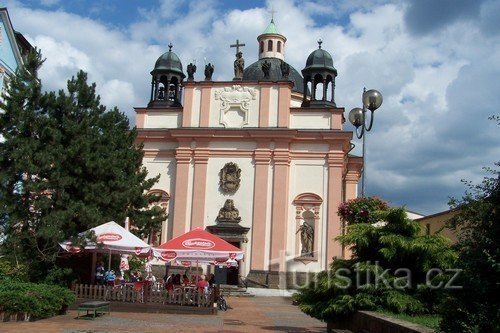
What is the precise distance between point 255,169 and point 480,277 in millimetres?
30814

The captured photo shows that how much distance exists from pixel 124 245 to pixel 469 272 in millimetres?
15151

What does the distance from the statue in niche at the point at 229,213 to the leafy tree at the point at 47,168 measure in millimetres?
15316

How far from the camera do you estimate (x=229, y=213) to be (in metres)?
36.7

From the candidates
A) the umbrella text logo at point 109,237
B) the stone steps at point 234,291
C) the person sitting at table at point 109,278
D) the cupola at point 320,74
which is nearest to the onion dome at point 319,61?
the cupola at point 320,74

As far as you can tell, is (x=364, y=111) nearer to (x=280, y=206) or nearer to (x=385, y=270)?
(x=385, y=270)

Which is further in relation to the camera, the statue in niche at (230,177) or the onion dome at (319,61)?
the onion dome at (319,61)

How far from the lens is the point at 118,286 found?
21.4m

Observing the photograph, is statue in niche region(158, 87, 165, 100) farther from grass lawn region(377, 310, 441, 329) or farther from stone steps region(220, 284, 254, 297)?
grass lawn region(377, 310, 441, 329)

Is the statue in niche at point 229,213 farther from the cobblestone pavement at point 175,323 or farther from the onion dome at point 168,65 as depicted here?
the cobblestone pavement at point 175,323

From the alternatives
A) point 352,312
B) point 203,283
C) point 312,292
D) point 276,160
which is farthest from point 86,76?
point 276,160

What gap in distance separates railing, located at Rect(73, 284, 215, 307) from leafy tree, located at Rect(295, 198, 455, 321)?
8.40m

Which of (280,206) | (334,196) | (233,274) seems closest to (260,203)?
(280,206)

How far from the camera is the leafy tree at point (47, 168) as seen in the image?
62.4 ft

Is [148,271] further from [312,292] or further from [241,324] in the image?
[312,292]
